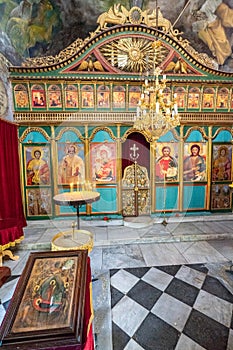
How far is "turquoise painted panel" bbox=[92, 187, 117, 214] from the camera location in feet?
18.5

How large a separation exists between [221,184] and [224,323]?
432 cm

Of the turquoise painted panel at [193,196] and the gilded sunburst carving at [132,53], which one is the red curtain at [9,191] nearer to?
the gilded sunburst carving at [132,53]

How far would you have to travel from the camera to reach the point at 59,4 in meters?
4.89

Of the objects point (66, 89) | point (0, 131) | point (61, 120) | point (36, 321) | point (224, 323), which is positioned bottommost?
point (224, 323)

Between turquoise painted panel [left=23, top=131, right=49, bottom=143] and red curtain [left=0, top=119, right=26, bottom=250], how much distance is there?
0.74m

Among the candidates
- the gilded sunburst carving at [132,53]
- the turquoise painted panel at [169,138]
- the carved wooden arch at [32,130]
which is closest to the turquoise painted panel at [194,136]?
the turquoise painted panel at [169,138]

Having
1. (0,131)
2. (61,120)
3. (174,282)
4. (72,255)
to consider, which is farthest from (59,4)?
(174,282)

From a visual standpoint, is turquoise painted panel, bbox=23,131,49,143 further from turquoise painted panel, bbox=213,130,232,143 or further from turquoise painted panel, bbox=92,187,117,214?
turquoise painted panel, bbox=213,130,232,143

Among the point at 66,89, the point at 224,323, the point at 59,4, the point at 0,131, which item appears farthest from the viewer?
the point at 66,89

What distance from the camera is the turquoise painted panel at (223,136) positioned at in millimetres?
5773

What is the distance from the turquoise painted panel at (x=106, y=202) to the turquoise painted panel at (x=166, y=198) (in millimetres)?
1304

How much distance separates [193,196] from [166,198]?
0.86 metres

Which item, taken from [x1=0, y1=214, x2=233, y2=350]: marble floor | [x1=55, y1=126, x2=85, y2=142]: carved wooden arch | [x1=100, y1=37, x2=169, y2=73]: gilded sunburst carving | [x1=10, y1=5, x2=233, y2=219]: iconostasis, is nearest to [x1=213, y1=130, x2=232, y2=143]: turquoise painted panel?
[x1=10, y1=5, x2=233, y2=219]: iconostasis

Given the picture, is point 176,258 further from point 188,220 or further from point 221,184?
point 221,184
